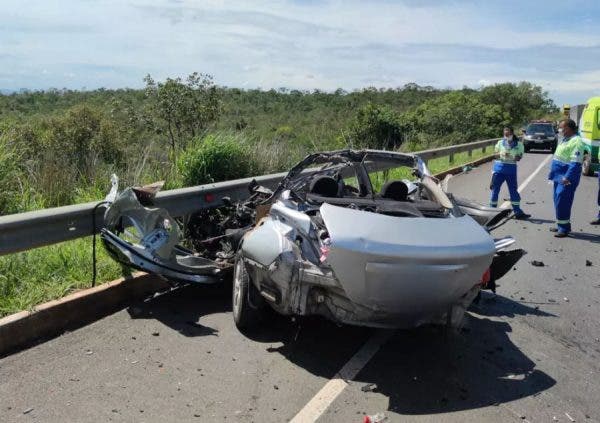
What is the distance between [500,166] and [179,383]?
9.23m

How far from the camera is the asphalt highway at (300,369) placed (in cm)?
377

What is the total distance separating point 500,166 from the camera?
11.7 meters

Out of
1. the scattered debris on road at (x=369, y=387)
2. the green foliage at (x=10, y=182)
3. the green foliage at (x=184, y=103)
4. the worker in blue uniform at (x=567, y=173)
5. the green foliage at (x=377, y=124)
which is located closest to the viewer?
the scattered debris on road at (x=369, y=387)

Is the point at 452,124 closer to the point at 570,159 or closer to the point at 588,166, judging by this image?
the point at 588,166

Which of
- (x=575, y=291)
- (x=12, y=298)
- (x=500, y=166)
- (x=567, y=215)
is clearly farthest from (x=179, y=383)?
(x=500, y=166)

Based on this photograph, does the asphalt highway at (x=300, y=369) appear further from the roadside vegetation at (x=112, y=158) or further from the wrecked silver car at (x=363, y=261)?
the roadside vegetation at (x=112, y=158)

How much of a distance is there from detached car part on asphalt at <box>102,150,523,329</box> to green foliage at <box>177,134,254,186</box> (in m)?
4.16

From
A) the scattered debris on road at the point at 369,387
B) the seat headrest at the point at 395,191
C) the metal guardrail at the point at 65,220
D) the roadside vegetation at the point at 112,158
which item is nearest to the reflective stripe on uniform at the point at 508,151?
the roadside vegetation at the point at 112,158

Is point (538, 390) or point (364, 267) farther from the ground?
point (364, 267)

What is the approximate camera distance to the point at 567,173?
33.2ft

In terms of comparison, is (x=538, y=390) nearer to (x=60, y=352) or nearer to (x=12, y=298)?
(x=60, y=352)

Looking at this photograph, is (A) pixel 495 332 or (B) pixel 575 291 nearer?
(A) pixel 495 332

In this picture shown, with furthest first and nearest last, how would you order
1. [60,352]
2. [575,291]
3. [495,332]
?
[575,291], [495,332], [60,352]

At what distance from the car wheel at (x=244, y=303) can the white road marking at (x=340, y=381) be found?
35.5 inches
